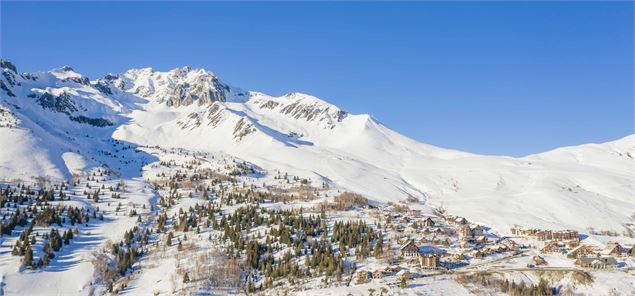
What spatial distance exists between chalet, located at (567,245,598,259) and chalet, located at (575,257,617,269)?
490 centimetres

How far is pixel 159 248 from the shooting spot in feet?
432

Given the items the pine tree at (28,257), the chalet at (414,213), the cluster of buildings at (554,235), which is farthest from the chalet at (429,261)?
the pine tree at (28,257)

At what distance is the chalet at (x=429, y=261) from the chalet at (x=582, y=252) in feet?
112

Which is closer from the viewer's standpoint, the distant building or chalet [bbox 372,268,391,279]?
chalet [bbox 372,268,391,279]

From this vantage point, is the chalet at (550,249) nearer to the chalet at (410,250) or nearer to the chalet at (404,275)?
the chalet at (410,250)

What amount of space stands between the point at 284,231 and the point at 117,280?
147 feet

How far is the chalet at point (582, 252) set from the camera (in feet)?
369

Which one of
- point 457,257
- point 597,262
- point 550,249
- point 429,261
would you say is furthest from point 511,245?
point 429,261

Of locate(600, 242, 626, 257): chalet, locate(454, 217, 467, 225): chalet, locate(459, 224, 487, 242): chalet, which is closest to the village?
locate(600, 242, 626, 257): chalet

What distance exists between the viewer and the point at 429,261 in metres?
108

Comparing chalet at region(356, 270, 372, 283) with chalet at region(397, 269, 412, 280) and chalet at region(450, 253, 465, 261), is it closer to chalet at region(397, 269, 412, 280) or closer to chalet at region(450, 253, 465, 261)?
chalet at region(397, 269, 412, 280)

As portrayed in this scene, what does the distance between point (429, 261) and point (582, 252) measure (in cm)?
3966

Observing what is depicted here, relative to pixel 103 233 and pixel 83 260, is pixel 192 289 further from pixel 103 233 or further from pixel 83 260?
pixel 103 233

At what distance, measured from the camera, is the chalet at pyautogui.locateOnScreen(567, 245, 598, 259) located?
369 feet
